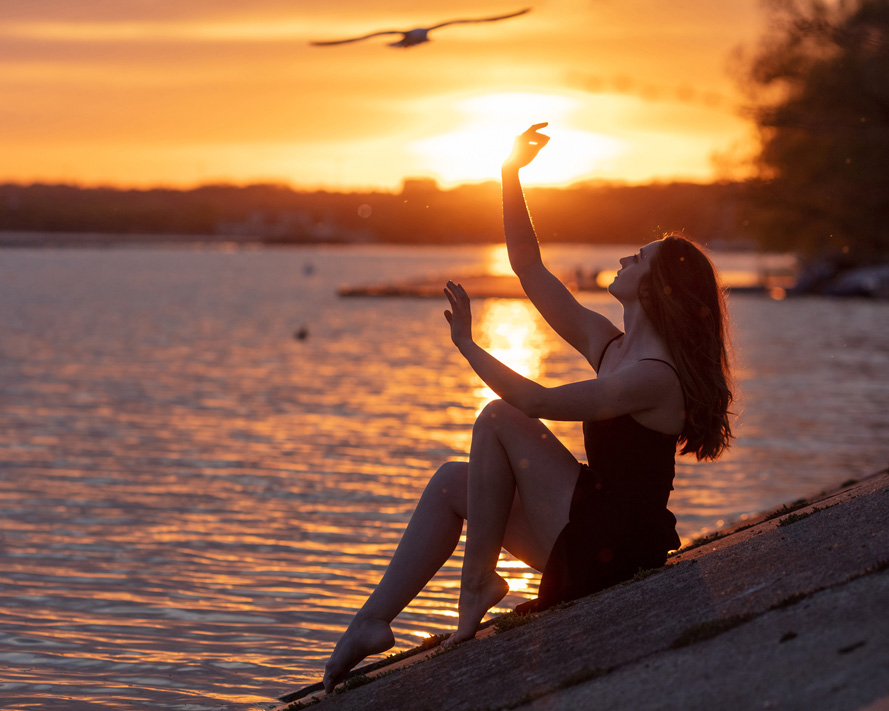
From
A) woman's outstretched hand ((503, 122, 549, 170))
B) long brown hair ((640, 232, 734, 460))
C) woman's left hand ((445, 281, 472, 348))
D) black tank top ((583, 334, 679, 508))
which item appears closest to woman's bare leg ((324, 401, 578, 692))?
black tank top ((583, 334, 679, 508))

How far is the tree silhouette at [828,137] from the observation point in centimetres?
2488

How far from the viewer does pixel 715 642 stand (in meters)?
3.23

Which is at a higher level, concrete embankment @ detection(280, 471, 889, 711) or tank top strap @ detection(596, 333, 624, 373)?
tank top strap @ detection(596, 333, 624, 373)

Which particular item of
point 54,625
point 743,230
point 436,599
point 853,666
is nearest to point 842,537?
point 853,666

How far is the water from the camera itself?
5.75m

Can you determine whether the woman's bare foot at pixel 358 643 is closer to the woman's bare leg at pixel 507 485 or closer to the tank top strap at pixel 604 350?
the woman's bare leg at pixel 507 485

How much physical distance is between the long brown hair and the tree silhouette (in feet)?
61.7

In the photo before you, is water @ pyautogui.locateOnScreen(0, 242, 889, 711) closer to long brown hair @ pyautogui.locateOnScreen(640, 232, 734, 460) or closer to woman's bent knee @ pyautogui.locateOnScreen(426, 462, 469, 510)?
long brown hair @ pyautogui.locateOnScreen(640, 232, 734, 460)

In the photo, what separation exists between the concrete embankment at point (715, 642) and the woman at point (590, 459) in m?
0.17

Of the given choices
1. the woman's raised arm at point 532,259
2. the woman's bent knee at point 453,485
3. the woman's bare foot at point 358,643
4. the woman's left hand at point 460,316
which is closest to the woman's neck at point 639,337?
the woman's raised arm at point 532,259

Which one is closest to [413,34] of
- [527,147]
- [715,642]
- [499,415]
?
[527,147]

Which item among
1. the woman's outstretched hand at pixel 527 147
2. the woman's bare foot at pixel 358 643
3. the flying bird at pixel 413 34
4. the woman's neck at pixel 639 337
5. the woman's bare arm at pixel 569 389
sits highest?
the flying bird at pixel 413 34

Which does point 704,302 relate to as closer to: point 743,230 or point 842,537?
point 842,537

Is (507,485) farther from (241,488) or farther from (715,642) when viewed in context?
(241,488)
